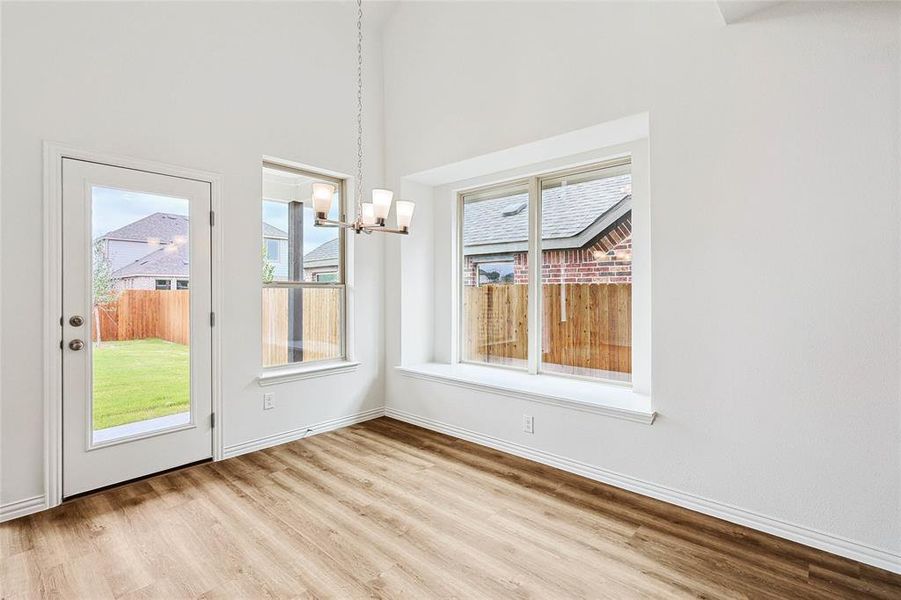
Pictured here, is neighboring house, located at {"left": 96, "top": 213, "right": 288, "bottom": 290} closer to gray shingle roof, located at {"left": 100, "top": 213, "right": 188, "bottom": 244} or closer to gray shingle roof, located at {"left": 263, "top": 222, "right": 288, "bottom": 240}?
gray shingle roof, located at {"left": 100, "top": 213, "right": 188, "bottom": 244}

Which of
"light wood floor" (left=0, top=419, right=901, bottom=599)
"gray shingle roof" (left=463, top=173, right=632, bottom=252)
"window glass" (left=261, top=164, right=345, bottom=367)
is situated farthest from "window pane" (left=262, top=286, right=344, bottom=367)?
"gray shingle roof" (left=463, top=173, right=632, bottom=252)

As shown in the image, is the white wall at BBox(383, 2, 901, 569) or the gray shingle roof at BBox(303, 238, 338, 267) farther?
the gray shingle roof at BBox(303, 238, 338, 267)

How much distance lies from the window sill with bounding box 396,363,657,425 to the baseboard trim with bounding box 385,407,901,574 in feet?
1.31

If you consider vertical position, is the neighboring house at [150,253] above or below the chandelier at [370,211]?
below

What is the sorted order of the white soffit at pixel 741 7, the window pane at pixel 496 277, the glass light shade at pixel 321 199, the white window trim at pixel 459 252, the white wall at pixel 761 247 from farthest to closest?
1. the window pane at pixel 496 277
2. the white window trim at pixel 459 252
3. the glass light shade at pixel 321 199
4. the white soffit at pixel 741 7
5. the white wall at pixel 761 247

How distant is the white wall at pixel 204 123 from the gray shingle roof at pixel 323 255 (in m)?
0.23

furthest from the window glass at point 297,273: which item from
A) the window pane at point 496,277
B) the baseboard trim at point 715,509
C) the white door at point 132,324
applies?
the baseboard trim at point 715,509

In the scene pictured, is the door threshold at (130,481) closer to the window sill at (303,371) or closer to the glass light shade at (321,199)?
the window sill at (303,371)

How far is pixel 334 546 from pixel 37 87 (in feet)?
10.3

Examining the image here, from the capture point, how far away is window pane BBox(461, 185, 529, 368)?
4.07 meters

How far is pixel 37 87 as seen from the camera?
2553 millimetres

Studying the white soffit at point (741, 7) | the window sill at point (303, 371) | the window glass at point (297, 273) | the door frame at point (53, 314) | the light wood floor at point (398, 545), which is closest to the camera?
the light wood floor at point (398, 545)

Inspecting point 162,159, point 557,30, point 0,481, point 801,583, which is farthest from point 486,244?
point 0,481

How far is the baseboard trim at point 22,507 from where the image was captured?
8.02 feet
